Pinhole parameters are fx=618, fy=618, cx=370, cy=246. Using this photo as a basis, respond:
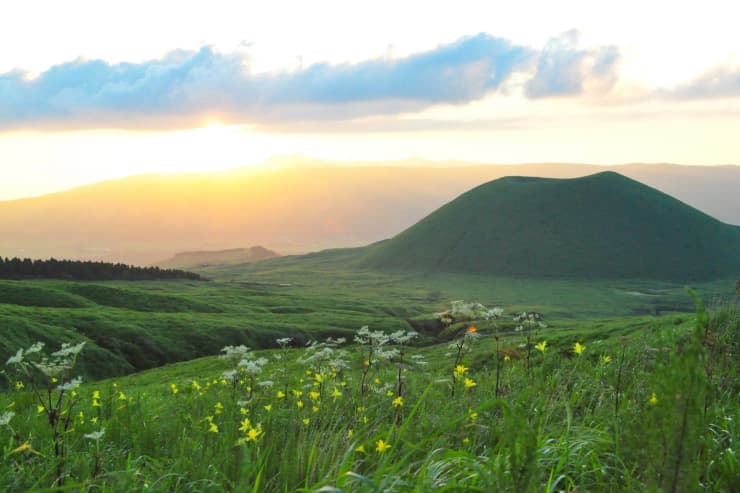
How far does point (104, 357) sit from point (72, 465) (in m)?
66.8

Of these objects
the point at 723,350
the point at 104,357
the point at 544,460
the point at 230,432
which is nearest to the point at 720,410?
the point at 544,460

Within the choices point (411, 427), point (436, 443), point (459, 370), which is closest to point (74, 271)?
point (459, 370)

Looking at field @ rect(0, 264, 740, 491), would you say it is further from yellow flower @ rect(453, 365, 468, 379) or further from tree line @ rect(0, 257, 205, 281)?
tree line @ rect(0, 257, 205, 281)

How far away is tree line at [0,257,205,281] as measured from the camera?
13750cm

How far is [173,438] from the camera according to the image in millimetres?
9055

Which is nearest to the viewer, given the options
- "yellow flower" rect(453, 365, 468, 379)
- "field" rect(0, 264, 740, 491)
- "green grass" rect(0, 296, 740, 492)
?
"green grass" rect(0, 296, 740, 492)

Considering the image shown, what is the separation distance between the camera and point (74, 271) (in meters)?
150

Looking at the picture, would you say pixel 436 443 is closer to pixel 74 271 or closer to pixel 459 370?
pixel 459 370

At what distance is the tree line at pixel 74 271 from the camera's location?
451ft

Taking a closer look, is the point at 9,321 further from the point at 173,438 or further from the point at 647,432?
the point at 647,432

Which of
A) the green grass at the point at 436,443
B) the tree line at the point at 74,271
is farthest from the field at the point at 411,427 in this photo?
the tree line at the point at 74,271

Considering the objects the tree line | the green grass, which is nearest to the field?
the green grass

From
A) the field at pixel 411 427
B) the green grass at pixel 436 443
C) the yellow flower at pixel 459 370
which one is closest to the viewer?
the green grass at pixel 436 443

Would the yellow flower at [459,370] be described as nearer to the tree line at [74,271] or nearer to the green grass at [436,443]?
the green grass at [436,443]
